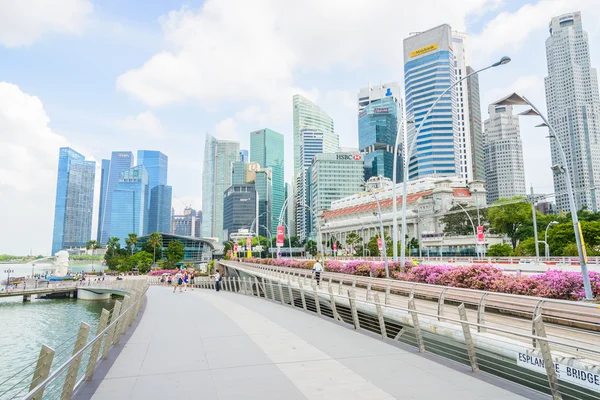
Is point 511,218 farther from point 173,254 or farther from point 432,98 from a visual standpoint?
point 432,98

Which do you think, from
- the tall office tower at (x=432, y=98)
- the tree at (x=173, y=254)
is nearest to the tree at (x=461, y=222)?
the tall office tower at (x=432, y=98)

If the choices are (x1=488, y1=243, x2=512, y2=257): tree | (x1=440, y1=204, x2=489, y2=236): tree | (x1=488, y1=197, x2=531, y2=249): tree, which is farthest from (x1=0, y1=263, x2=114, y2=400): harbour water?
(x1=440, y1=204, x2=489, y2=236): tree

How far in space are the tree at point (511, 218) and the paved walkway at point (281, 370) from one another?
79.6 m

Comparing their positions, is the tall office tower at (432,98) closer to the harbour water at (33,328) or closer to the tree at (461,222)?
the tree at (461,222)

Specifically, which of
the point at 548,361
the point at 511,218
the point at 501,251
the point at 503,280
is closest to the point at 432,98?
the point at 511,218

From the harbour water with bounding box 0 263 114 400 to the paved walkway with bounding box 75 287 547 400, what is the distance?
5.04 meters

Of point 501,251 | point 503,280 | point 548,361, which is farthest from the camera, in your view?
point 501,251

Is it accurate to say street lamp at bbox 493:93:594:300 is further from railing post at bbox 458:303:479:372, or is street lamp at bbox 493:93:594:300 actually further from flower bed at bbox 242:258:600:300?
railing post at bbox 458:303:479:372

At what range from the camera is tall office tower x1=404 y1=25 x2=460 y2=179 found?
Answer: 164875 millimetres

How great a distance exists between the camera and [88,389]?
253 inches

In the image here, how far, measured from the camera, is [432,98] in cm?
16812

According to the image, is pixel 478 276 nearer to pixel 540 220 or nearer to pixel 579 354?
pixel 579 354

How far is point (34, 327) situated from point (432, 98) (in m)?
161

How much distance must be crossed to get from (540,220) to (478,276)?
69.8m
